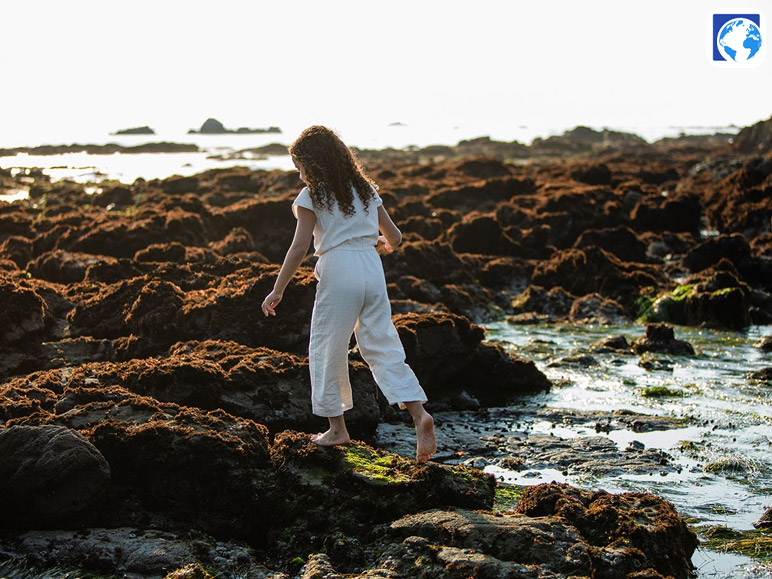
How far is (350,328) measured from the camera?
6.08 metres

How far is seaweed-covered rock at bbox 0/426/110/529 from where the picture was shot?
17.4ft

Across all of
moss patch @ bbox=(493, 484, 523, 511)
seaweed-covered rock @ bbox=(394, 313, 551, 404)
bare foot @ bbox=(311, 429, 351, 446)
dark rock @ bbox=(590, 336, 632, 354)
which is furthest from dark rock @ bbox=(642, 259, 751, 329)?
bare foot @ bbox=(311, 429, 351, 446)

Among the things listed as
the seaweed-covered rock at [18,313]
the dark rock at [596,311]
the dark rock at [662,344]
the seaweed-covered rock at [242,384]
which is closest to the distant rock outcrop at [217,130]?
the dark rock at [596,311]

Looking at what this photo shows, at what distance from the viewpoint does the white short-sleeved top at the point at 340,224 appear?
598 cm

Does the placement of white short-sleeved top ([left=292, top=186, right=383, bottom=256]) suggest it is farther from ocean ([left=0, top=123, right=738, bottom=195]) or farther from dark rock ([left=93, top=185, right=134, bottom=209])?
ocean ([left=0, top=123, right=738, bottom=195])

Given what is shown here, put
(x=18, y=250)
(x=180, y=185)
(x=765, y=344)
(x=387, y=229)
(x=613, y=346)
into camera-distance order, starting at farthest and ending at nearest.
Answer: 1. (x=180, y=185)
2. (x=18, y=250)
3. (x=613, y=346)
4. (x=765, y=344)
5. (x=387, y=229)

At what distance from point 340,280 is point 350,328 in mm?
365

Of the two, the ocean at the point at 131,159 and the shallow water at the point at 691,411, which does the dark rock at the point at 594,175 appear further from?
the shallow water at the point at 691,411

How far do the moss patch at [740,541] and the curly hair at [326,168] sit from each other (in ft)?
11.1

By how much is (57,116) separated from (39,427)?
81632mm

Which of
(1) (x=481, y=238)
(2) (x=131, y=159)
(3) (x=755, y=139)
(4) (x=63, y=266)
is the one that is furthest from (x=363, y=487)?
(3) (x=755, y=139)

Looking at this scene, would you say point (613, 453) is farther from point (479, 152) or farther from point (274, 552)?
point (479, 152)

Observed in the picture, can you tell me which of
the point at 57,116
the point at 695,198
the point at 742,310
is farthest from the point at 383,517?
the point at 57,116

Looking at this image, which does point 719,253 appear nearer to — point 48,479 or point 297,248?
point 297,248
